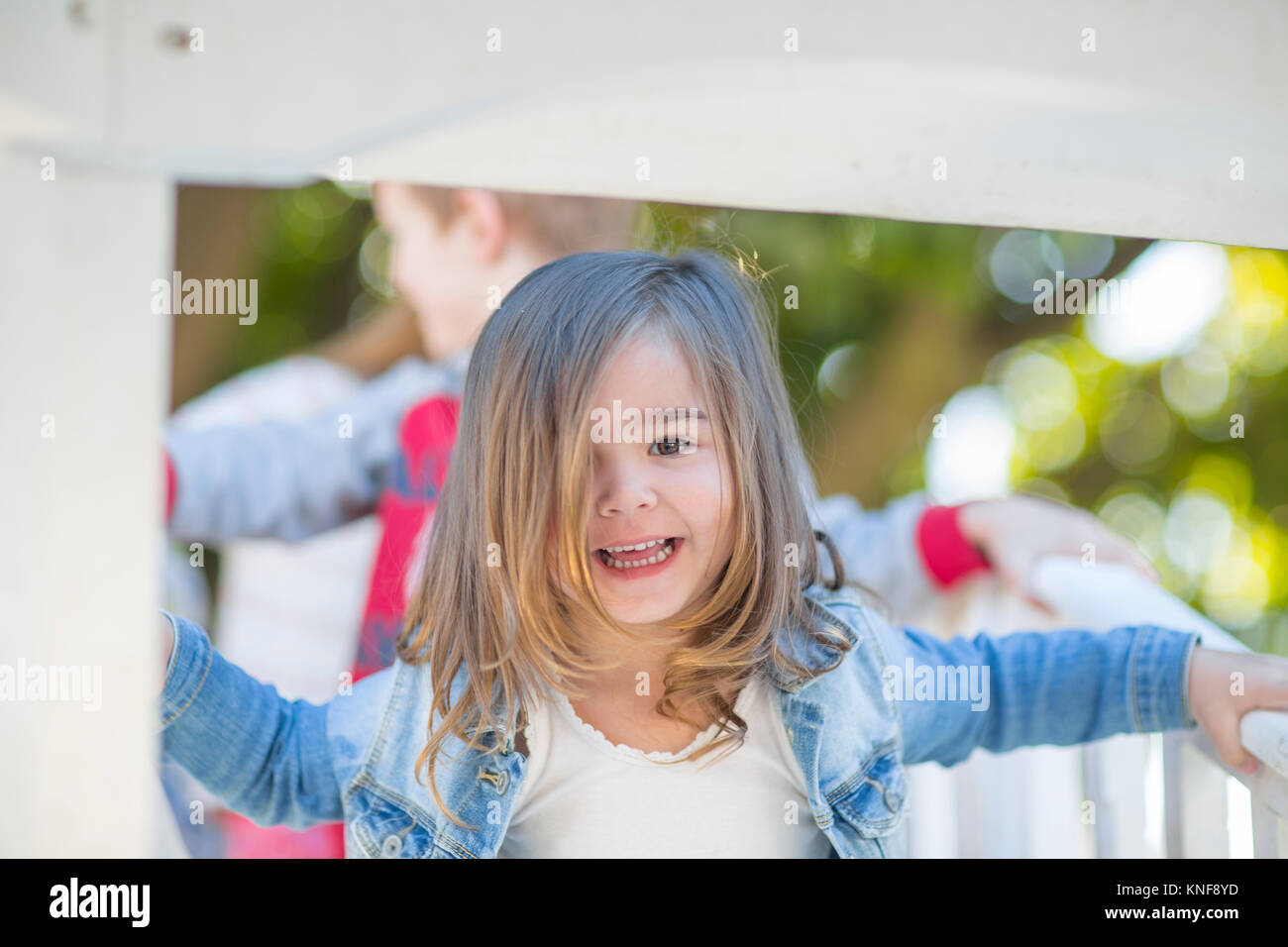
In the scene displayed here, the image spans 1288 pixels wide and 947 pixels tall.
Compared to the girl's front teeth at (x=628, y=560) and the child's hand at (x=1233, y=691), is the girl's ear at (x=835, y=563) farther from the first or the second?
the child's hand at (x=1233, y=691)

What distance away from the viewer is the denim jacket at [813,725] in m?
1.55

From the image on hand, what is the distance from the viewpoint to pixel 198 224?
326 cm

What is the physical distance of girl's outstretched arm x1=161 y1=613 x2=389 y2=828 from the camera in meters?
1.52

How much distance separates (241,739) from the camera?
1.53 m

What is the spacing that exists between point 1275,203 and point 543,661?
127 cm

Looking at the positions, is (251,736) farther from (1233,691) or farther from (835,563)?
(1233,691)

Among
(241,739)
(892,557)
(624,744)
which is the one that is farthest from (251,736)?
(892,557)

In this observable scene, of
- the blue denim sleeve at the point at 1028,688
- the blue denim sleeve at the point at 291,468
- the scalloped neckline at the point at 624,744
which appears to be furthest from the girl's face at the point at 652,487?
the blue denim sleeve at the point at 291,468

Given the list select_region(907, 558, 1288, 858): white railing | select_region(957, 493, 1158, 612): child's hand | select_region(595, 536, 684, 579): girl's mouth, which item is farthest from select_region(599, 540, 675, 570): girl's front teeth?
select_region(957, 493, 1158, 612): child's hand

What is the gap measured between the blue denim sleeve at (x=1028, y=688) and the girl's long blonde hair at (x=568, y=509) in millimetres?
140

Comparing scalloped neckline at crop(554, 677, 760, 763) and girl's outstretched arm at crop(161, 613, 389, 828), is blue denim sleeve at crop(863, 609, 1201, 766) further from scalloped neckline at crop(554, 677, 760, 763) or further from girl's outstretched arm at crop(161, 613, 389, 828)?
girl's outstretched arm at crop(161, 613, 389, 828)
